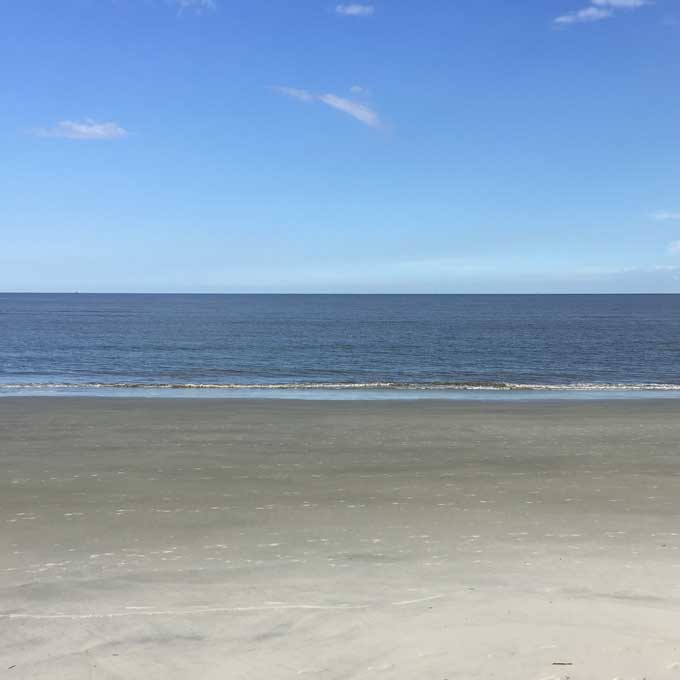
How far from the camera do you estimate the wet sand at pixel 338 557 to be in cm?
572

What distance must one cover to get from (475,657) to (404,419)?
15697 mm

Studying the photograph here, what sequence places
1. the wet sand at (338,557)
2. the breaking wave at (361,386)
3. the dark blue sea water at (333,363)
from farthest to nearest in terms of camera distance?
the dark blue sea water at (333,363) → the breaking wave at (361,386) → the wet sand at (338,557)

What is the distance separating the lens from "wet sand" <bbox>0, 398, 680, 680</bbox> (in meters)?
5.72

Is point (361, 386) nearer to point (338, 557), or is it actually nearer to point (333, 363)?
point (333, 363)

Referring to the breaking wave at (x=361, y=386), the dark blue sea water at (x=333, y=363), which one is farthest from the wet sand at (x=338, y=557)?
the dark blue sea water at (x=333, y=363)

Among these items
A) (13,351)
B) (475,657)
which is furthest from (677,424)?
(13,351)

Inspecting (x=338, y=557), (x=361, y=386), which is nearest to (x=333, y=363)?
(x=361, y=386)

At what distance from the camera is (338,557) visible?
8.38 metres

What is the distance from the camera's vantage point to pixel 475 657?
5.63 meters

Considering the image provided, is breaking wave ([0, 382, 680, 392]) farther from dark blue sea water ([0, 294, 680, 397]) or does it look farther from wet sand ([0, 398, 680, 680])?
wet sand ([0, 398, 680, 680])

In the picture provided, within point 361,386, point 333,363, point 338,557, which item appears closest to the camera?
point 338,557

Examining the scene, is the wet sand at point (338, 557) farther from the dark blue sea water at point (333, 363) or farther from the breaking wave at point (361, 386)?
the dark blue sea water at point (333, 363)

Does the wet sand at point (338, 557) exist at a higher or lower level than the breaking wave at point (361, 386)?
higher

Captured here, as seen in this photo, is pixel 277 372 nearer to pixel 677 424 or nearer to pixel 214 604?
pixel 677 424
